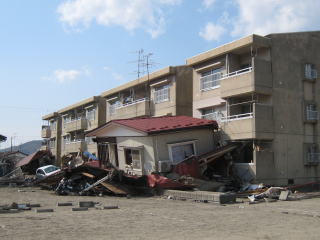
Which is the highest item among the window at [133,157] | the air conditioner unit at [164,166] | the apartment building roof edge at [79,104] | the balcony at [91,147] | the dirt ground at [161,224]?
the apartment building roof edge at [79,104]

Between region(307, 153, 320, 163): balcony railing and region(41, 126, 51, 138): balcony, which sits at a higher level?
region(41, 126, 51, 138): balcony

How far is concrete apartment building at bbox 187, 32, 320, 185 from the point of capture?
2404cm

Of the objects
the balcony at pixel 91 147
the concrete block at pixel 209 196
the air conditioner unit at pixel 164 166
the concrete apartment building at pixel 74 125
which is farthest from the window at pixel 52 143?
the concrete block at pixel 209 196

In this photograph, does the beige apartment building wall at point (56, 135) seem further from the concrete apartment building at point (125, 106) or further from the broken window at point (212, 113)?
the broken window at point (212, 113)

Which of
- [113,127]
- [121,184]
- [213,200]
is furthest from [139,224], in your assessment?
[113,127]

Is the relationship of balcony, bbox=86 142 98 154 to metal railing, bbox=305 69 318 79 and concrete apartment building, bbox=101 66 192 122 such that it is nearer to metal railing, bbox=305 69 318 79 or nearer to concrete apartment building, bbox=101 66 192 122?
concrete apartment building, bbox=101 66 192 122

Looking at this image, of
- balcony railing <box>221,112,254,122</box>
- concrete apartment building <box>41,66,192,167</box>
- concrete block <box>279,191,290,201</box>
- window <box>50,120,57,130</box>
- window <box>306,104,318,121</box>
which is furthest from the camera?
window <box>50,120,57,130</box>

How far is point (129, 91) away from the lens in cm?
4041

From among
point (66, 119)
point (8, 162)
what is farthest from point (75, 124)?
point (8, 162)

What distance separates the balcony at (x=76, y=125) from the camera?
4966cm

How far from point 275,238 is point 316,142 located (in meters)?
19.4

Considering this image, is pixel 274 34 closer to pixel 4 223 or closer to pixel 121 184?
pixel 121 184

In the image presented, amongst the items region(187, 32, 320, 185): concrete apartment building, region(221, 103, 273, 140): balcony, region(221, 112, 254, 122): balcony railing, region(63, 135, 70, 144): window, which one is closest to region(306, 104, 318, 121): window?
region(187, 32, 320, 185): concrete apartment building

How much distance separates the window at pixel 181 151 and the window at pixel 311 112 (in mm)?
7756
